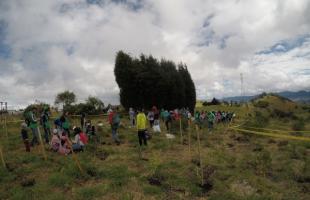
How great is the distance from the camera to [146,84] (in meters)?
43.1

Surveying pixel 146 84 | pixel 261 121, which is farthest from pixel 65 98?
pixel 261 121

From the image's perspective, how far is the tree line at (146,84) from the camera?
142 feet

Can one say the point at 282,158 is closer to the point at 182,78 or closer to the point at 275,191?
the point at 275,191

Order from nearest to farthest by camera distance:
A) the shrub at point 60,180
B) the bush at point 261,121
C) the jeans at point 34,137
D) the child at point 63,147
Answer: the shrub at point 60,180 < the child at point 63,147 < the jeans at point 34,137 < the bush at point 261,121

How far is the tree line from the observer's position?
1699 inches

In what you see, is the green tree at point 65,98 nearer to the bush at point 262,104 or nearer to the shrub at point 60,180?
the bush at point 262,104

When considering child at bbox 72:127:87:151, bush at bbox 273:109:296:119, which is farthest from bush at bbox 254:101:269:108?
child at bbox 72:127:87:151

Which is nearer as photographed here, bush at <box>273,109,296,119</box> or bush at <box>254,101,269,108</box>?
bush at <box>273,109,296,119</box>

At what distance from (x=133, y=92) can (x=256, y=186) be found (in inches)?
1398

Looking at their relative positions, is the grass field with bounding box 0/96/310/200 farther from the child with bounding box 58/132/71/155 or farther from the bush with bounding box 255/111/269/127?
the bush with bounding box 255/111/269/127

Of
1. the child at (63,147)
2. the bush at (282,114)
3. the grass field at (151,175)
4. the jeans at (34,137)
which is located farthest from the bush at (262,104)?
the child at (63,147)

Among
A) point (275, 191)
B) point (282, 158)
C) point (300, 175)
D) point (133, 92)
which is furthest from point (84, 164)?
point (133, 92)

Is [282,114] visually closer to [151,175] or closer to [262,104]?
[262,104]

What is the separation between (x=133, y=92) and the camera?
141ft
